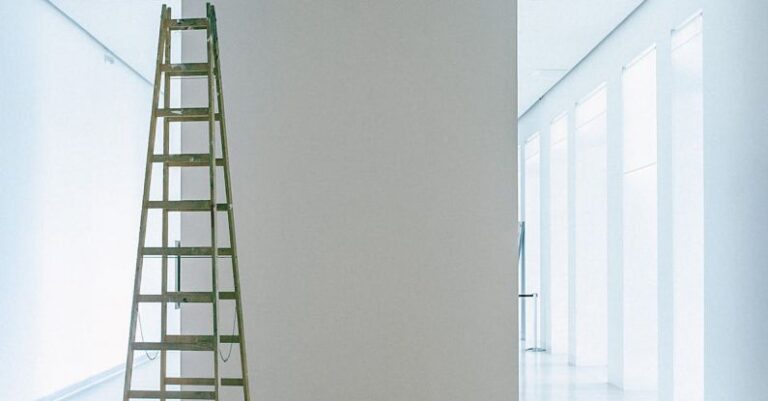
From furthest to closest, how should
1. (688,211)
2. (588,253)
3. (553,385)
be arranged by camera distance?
(588,253) → (553,385) → (688,211)

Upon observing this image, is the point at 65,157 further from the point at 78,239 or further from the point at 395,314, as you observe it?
the point at 395,314

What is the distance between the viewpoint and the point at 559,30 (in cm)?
877

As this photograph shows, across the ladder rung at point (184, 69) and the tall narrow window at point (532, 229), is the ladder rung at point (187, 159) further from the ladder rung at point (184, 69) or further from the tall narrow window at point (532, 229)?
the tall narrow window at point (532, 229)

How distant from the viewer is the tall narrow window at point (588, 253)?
10359 millimetres

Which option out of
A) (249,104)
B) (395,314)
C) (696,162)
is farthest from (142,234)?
(696,162)

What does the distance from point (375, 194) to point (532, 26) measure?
4.36 meters

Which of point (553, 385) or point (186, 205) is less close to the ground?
point (186, 205)

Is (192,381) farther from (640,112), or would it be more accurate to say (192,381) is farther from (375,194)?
(640,112)

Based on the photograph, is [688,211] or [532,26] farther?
[532,26]

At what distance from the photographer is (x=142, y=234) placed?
3822 millimetres

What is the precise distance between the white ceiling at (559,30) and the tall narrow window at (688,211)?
1.26m

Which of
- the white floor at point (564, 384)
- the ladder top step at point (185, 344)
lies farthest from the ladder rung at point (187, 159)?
the white floor at point (564, 384)

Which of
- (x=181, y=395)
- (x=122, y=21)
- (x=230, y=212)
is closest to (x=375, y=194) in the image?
(x=230, y=212)

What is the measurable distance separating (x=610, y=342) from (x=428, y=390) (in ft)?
15.0
